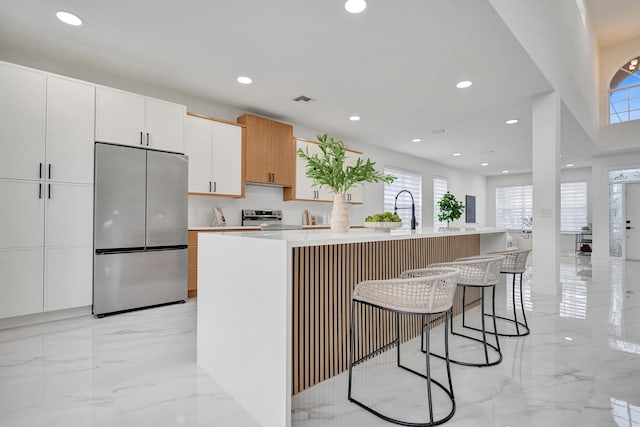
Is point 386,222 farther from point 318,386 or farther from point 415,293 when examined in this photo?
point 318,386

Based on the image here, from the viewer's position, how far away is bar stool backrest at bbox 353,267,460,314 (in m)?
1.52

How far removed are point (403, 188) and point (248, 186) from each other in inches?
166

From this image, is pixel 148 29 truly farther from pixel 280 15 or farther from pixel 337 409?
pixel 337 409

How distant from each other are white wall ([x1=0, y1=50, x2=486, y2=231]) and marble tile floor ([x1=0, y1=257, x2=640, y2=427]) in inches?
77.5

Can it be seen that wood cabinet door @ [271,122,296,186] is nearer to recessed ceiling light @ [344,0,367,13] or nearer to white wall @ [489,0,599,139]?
recessed ceiling light @ [344,0,367,13]

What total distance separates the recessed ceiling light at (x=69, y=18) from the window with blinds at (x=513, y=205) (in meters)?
11.9

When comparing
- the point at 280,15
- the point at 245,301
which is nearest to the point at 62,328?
the point at 245,301

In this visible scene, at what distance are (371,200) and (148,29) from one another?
5172 millimetres

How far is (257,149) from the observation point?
4.71 m

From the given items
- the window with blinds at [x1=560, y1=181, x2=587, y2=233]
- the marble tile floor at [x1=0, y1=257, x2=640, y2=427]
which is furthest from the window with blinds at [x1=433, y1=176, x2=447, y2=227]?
the marble tile floor at [x1=0, y1=257, x2=640, y2=427]

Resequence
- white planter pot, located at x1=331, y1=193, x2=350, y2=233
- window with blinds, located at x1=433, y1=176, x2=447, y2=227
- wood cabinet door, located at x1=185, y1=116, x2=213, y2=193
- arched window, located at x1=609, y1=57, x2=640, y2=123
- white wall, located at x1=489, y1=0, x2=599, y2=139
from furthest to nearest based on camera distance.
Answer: window with blinds, located at x1=433, y1=176, x2=447, y2=227 < arched window, located at x1=609, y1=57, x2=640, y2=123 < wood cabinet door, located at x1=185, y1=116, x2=213, y2=193 < white wall, located at x1=489, y1=0, x2=599, y2=139 < white planter pot, located at x1=331, y1=193, x2=350, y2=233

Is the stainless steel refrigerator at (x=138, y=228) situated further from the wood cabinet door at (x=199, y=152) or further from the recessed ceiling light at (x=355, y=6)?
the recessed ceiling light at (x=355, y=6)

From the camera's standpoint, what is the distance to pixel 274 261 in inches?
57.5

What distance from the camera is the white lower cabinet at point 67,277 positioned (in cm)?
305
